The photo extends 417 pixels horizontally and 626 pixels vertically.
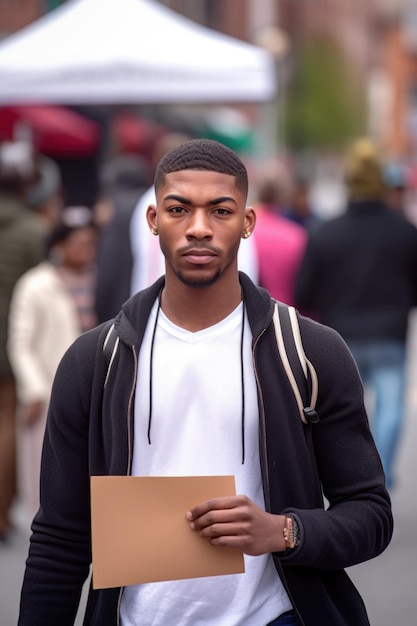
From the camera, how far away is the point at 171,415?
3.07 metres

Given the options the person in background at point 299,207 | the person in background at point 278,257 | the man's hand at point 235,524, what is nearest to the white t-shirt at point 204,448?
the man's hand at point 235,524

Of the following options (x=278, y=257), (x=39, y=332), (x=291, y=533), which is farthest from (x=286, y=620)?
(x=278, y=257)

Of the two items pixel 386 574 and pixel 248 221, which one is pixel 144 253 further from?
pixel 248 221

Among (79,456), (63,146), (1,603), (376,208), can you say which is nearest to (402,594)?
(1,603)

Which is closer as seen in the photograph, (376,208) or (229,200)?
(229,200)

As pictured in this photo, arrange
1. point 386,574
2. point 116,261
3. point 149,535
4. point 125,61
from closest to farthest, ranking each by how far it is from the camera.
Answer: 1. point 149,535
2. point 386,574
3. point 116,261
4. point 125,61

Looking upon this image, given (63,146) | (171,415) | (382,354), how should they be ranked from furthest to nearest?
(63,146) → (382,354) → (171,415)

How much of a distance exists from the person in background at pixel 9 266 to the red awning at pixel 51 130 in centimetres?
754

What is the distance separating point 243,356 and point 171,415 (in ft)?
0.63

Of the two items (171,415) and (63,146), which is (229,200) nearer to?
(171,415)

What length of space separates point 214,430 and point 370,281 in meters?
5.31

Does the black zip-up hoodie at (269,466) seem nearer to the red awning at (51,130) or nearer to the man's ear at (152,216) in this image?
the man's ear at (152,216)

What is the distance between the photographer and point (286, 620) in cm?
309

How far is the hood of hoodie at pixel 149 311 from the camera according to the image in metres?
3.12
